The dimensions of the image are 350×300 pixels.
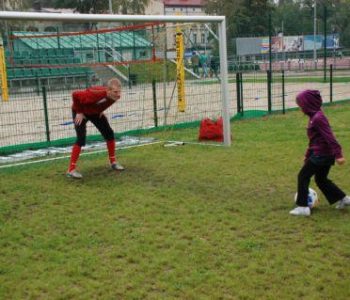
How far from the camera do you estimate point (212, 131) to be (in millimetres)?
10602

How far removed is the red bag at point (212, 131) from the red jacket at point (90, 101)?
10.8ft

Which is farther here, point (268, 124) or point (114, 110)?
point (114, 110)

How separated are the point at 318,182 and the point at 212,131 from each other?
486 centimetres

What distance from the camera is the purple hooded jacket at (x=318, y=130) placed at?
5578 mm

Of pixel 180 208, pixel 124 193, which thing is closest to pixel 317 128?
pixel 180 208

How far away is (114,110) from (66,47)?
2630mm

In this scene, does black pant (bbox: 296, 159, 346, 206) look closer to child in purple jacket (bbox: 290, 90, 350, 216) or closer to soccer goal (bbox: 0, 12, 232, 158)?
child in purple jacket (bbox: 290, 90, 350, 216)

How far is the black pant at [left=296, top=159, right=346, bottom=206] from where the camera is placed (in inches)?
224

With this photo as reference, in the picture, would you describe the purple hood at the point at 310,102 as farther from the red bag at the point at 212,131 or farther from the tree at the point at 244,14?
the tree at the point at 244,14

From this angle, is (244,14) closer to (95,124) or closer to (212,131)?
(212,131)

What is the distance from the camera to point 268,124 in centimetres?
1269

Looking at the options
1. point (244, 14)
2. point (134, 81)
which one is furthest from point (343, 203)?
point (244, 14)

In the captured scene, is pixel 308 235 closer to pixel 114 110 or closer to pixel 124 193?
pixel 124 193

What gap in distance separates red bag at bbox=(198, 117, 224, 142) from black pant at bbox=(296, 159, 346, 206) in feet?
15.4
